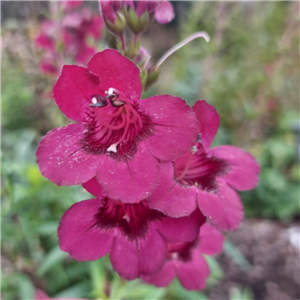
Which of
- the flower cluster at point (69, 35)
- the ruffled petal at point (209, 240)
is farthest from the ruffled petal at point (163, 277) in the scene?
the flower cluster at point (69, 35)

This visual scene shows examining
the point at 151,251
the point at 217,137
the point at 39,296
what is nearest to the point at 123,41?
the point at 151,251

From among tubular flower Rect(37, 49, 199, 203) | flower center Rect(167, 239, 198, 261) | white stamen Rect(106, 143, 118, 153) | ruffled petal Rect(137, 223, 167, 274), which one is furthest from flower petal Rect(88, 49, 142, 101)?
flower center Rect(167, 239, 198, 261)

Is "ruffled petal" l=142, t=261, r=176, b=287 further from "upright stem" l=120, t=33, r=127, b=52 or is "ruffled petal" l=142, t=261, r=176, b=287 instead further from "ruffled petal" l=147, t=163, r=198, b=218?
"upright stem" l=120, t=33, r=127, b=52

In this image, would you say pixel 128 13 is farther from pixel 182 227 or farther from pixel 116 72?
pixel 182 227

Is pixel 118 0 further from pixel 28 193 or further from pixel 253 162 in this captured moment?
pixel 28 193

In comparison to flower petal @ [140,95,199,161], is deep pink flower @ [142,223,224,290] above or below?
below

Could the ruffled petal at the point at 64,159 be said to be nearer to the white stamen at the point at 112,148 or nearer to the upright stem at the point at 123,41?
the white stamen at the point at 112,148

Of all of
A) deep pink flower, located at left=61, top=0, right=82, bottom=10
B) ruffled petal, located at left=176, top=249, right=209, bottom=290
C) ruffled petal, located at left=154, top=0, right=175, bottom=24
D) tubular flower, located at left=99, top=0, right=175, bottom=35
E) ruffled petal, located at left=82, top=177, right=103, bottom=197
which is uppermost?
tubular flower, located at left=99, top=0, right=175, bottom=35
